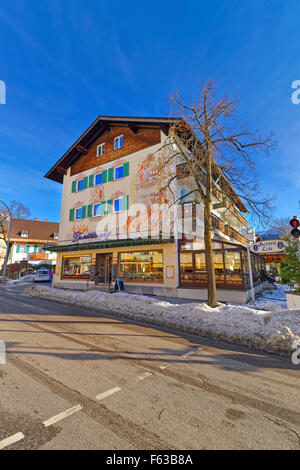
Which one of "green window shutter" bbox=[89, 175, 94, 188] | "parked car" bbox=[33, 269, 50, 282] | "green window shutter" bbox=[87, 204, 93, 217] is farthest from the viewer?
"parked car" bbox=[33, 269, 50, 282]

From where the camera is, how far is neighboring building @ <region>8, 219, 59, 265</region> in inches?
1506

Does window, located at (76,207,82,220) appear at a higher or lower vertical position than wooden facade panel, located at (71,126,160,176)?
lower

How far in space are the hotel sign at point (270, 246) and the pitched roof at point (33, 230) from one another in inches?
1579

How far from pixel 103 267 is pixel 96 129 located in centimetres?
1338

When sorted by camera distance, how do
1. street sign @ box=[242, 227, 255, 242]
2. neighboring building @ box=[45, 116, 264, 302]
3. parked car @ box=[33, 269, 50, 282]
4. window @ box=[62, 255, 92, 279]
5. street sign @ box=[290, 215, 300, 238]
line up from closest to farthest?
street sign @ box=[290, 215, 300, 238] → street sign @ box=[242, 227, 255, 242] → neighboring building @ box=[45, 116, 264, 302] → window @ box=[62, 255, 92, 279] → parked car @ box=[33, 269, 50, 282]

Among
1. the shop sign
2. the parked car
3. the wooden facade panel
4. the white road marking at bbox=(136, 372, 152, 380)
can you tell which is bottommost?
the white road marking at bbox=(136, 372, 152, 380)

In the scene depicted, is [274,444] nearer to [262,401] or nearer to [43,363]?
[262,401]

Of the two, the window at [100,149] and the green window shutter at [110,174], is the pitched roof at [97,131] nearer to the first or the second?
the window at [100,149]

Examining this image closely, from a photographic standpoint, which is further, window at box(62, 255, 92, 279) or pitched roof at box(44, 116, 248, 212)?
window at box(62, 255, 92, 279)

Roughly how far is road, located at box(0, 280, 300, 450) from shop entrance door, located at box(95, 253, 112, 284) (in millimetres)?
12468

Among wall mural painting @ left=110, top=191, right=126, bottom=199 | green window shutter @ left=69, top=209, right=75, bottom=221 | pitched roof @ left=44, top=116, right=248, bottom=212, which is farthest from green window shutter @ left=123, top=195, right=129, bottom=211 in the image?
green window shutter @ left=69, top=209, right=75, bottom=221

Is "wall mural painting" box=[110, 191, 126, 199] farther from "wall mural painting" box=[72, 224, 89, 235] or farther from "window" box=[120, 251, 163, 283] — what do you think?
"window" box=[120, 251, 163, 283]

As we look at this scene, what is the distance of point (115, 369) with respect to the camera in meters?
4.10
